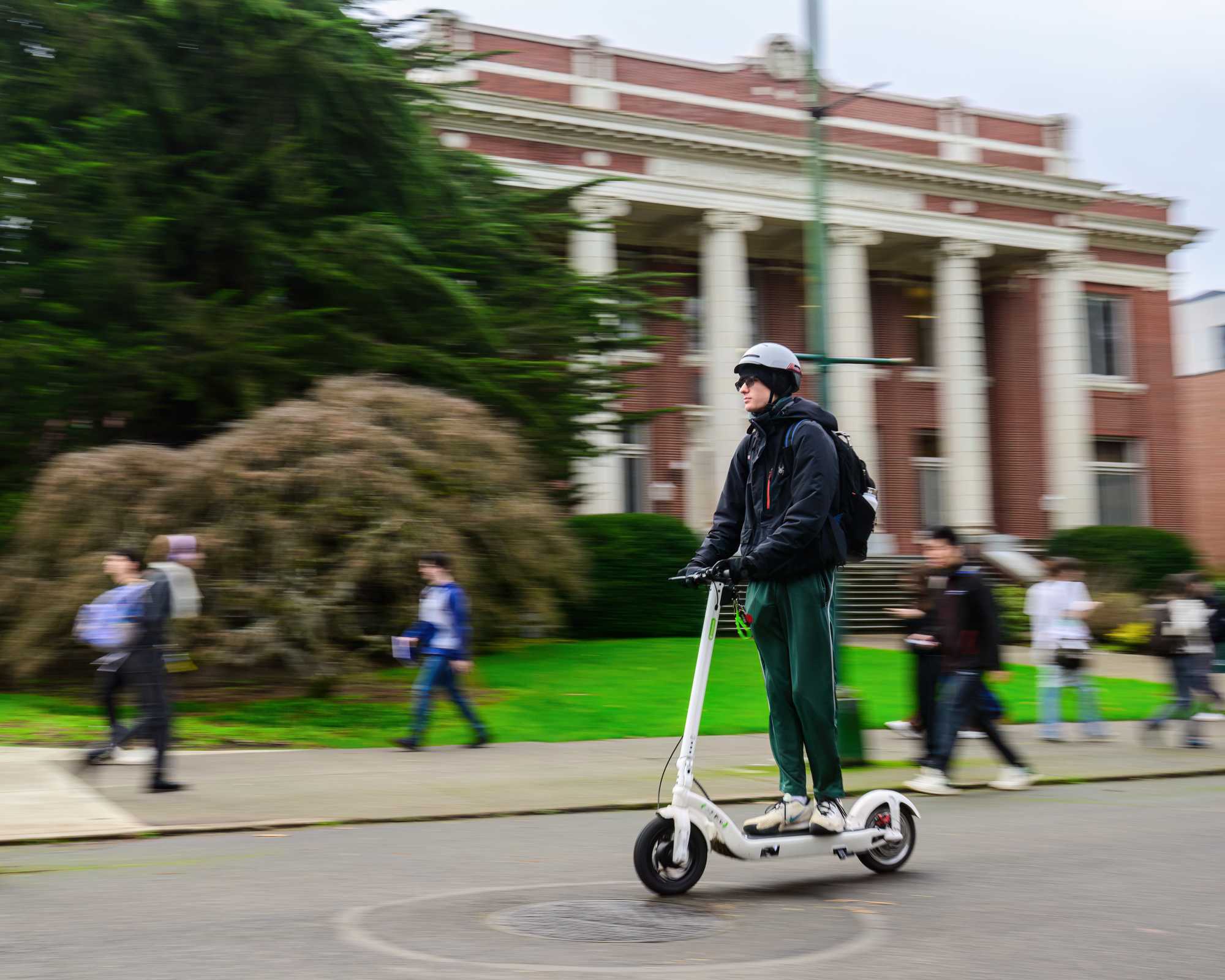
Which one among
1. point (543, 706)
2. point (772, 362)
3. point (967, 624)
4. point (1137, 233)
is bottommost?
point (543, 706)

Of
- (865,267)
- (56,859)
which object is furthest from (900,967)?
(865,267)

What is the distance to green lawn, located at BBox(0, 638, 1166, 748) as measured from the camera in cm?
1309

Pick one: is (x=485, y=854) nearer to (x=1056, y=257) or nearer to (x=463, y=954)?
(x=463, y=954)

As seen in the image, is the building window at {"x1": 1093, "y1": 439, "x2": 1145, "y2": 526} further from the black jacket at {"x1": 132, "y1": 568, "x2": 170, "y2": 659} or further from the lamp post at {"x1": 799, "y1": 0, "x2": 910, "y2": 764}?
the black jacket at {"x1": 132, "y1": 568, "x2": 170, "y2": 659}

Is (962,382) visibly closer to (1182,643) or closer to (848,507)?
Answer: (1182,643)

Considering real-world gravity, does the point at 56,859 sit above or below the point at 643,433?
below

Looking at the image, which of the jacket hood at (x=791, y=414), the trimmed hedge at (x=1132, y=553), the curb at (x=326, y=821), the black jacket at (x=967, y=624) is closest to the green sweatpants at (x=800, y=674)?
the jacket hood at (x=791, y=414)

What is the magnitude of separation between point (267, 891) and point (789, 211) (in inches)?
1178

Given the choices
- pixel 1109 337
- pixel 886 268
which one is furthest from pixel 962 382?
pixel 1109 337

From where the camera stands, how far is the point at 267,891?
5.94m

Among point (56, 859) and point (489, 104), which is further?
point (489, 104)

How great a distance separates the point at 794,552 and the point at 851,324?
29.6 m

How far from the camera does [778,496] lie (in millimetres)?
5961

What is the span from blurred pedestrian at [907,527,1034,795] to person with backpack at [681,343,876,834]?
398cm
